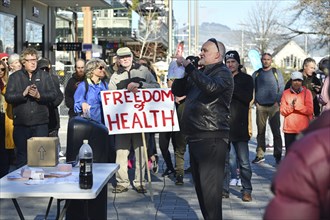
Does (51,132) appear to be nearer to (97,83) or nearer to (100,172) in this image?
(97,83)

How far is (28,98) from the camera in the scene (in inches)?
388

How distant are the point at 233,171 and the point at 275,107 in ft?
10.8

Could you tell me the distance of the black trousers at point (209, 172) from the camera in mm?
6695

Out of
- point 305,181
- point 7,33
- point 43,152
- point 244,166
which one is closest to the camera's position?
point 305,181

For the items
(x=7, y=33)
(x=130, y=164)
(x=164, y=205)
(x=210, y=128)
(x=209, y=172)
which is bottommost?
(x=164, y=205)

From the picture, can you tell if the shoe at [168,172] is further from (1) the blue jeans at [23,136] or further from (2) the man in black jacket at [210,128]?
(2) the man in black jacket at [210,128]

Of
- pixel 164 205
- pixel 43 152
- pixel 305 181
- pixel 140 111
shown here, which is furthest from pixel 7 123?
pixel 305 181

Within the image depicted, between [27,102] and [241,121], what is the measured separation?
2.95 metres

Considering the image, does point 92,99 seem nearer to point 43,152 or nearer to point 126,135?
point 126,135

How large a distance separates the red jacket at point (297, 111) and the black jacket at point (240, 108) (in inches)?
82.3

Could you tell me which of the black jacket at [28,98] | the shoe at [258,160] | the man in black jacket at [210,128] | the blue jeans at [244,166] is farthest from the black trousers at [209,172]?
the shoe at [258,160]

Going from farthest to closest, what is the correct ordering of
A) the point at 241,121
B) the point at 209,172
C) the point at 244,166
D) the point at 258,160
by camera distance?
the point at 258,160
the point at 241,121
the point at 244,166
the point at 209,172

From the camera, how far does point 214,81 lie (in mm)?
6566

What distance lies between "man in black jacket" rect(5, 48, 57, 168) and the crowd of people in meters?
0.01
